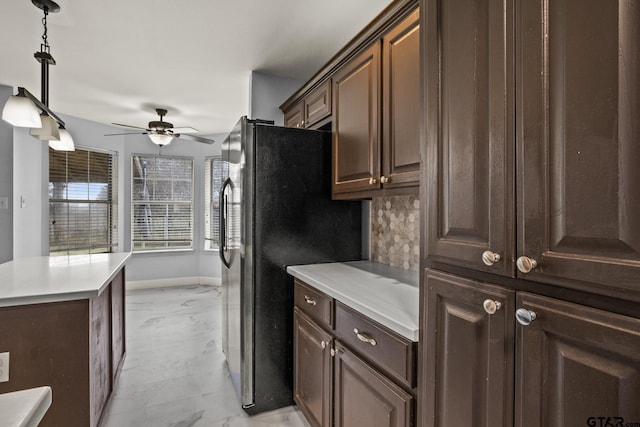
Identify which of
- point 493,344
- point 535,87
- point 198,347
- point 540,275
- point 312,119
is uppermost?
point 312,119

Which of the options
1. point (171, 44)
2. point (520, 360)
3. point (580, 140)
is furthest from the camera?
point (171, 44)

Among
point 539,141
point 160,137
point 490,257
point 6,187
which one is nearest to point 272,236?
point 490,257

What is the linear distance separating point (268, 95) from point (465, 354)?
9.54ft

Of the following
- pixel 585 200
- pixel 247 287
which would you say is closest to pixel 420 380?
pixel 585 200

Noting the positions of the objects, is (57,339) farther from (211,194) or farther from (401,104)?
(211,194)

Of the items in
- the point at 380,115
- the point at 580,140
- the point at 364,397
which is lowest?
the point at 364,397

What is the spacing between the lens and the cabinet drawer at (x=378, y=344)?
1.12 m

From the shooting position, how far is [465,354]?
2.87ft

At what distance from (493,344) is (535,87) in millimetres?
576

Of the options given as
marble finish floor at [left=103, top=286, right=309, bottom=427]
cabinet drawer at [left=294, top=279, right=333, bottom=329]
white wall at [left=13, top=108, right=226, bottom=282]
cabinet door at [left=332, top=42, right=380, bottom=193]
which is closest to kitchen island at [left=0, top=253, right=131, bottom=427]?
marble finish floor at [left=103, top=286, right=309, bottom=427]

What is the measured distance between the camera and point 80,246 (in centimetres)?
486

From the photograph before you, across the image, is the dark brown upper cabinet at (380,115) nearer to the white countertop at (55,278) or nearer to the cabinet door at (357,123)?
the cabinet door at (357,123)

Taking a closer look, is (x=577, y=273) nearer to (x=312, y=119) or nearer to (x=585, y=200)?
(x=585, y=200)

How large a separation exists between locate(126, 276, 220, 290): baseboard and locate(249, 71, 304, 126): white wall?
338cm
